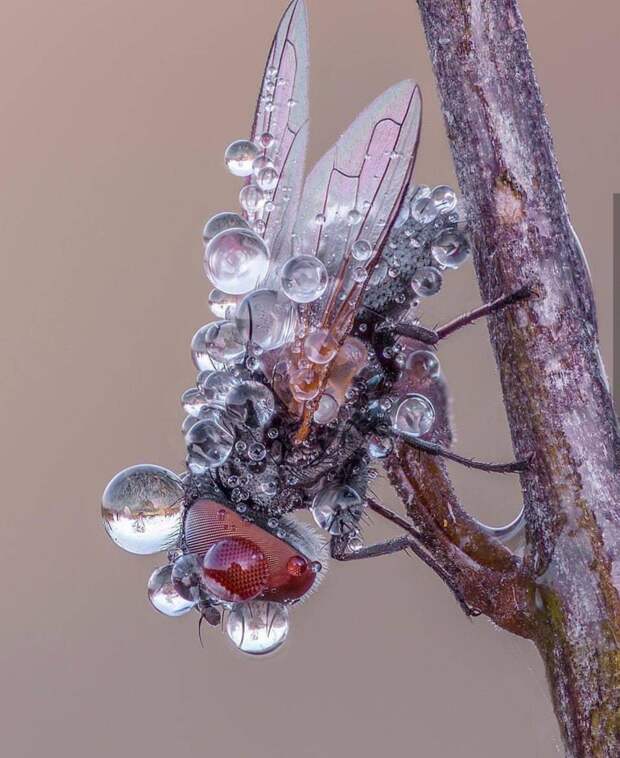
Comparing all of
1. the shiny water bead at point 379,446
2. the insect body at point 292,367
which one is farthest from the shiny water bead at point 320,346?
the shiny water bead at point 379,446

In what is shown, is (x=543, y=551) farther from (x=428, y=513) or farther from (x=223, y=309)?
(x=223, y=309)

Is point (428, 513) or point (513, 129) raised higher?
point (513, 129)

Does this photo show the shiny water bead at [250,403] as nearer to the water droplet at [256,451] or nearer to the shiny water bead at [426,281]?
the water droplet at [256,451]

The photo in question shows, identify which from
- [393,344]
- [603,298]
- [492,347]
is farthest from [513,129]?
[603,298]

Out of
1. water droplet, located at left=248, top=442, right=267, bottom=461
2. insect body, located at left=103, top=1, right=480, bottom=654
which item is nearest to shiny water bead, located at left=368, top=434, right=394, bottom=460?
insect body, located at left=103, top=1, right=480, bottom=654

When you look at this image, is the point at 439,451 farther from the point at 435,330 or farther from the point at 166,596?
the point at 166,596

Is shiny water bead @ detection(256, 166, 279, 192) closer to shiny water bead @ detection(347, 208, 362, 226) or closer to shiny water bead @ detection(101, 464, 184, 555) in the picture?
shiny water bead @ detection(347, 208, 362, 226)

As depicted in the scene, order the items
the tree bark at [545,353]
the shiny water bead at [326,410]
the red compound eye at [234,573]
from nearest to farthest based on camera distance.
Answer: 1. the tree bark at [545,353]
2. the red compound eye at [234,573]
3. the shiny water bead at [326,410]

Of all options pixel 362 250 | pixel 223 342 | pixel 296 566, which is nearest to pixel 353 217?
pixel 362 250
